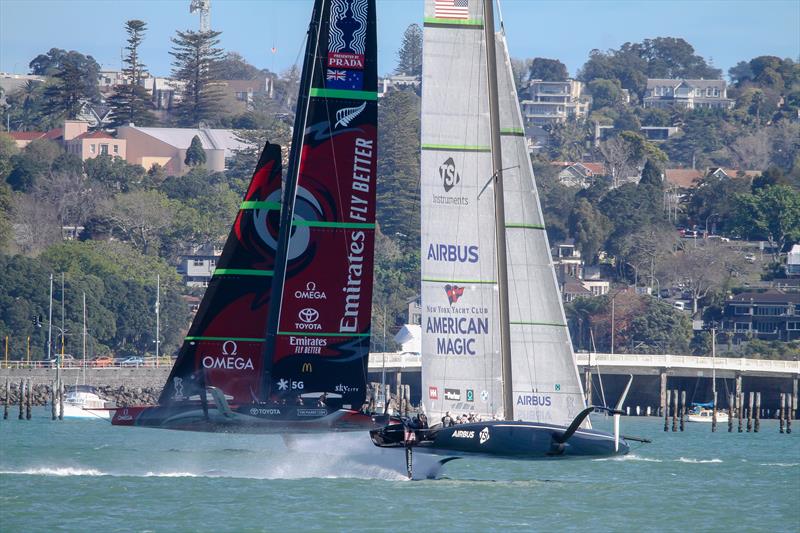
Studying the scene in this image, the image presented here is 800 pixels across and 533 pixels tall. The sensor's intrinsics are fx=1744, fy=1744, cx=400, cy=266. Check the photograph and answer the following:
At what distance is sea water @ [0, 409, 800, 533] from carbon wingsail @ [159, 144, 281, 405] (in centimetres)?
185

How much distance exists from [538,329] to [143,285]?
7498 cm

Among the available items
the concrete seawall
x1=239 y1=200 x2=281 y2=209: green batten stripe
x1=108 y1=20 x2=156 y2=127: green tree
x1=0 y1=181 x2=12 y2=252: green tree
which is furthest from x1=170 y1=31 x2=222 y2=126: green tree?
x1=239 y1=200 x2=281 y2=209: green batten stripe

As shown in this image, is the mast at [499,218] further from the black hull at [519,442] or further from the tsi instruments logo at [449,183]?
the black hull at [519,442]

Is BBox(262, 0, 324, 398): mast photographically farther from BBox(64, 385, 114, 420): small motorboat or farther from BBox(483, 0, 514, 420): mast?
BBox(64, 385, 114, 420): small motorboat

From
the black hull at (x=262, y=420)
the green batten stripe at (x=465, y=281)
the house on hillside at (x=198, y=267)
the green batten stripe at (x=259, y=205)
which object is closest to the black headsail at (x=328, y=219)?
the black hull at (x=262, y=420)

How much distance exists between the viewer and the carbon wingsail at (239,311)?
3362 centimetres

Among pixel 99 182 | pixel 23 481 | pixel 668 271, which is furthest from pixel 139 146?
pixel 23 481

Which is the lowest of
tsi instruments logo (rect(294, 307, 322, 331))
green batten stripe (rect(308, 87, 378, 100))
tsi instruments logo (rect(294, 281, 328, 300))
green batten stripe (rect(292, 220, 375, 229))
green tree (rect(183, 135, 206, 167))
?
tsi instruments logo (rect(294, 307, 322, 331))

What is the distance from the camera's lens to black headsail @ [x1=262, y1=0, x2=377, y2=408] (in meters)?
32.4

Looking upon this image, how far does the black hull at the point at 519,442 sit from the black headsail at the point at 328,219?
4456 millimetres

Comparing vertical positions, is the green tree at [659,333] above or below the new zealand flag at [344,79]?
below

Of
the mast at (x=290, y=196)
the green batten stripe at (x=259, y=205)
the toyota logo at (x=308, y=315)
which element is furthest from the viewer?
the green batten stripe at (x=259, y=205)

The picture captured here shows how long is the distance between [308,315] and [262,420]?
2.22 m

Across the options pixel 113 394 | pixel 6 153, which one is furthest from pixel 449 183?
pixel 6 153
